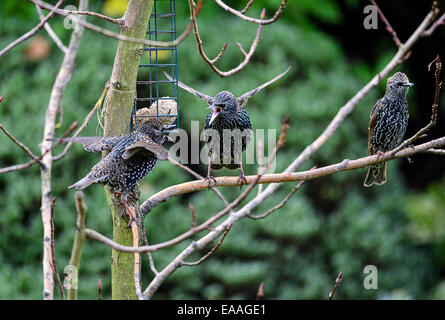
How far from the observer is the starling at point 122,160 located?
3.03 metres

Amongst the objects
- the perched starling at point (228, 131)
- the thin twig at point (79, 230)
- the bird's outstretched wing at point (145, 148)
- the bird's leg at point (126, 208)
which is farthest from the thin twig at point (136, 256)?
the perched starling at point (228, 131)

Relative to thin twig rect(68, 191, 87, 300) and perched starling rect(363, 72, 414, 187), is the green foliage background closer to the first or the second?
perched starling rect(363, 72, 414, 187)

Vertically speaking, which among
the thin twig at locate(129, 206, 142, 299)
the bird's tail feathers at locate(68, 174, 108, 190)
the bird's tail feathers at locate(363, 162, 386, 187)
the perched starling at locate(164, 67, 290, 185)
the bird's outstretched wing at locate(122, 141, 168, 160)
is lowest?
the thin twig at locate(129, 206, 142, 299)

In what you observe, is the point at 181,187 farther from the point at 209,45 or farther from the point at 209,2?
the point at 209,2

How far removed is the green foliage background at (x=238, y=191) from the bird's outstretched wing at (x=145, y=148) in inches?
79.3

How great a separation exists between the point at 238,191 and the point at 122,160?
2.26m

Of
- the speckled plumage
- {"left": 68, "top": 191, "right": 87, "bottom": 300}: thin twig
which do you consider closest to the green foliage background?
the speckled plumage

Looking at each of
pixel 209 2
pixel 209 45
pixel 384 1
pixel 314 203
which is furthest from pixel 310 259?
pixel 384 1

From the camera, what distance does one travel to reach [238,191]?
532 cm

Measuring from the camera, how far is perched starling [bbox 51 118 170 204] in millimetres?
3027

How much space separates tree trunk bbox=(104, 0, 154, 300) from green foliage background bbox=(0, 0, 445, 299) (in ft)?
6.78

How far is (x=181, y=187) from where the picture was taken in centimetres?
305
